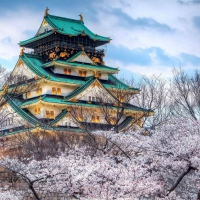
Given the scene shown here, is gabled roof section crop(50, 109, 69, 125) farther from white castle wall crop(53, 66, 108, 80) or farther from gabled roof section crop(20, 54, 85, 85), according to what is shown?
white castle wall crop(53, 66, 108, 80)

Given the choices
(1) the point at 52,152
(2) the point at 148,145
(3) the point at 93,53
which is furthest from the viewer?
(3) the point at 93,53

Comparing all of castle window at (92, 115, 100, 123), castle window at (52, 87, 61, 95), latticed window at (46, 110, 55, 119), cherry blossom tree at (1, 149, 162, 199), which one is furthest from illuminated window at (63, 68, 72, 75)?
cherry blossom tree at (1, 149, 162, 199)

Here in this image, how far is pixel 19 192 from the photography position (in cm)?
2595

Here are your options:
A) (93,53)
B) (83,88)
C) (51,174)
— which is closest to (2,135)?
(83,88)

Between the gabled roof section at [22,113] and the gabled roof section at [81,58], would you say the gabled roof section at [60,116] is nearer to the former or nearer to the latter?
the gabled roof section at [22,113]

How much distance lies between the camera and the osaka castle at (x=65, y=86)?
162 feet

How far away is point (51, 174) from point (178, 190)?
637 cm

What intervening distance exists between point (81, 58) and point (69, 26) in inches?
173

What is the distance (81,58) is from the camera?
55.9 metres

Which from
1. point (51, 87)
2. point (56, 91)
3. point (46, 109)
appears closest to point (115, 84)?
point (56, 91)

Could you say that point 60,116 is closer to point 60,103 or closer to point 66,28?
point 60,103

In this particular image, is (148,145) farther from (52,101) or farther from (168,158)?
(52,101)

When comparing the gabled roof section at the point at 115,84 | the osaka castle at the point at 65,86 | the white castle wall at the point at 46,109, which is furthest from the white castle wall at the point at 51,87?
the gabled roof section at the point at 115,84

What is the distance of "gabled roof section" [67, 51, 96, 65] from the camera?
181ft
